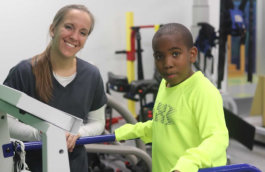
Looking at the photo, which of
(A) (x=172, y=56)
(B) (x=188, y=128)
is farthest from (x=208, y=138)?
(A) (x=172, y=56)

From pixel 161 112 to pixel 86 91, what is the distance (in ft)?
1.54

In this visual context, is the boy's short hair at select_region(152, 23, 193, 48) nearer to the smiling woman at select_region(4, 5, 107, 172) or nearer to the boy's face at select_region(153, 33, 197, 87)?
the boy's face at select_region(153, 33, 197, 87)

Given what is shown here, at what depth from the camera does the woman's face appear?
5.57 feet

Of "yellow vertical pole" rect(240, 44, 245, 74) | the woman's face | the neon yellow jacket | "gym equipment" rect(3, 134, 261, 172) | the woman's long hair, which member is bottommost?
"yellow vertical pole" rect(240, 44, 245, 74)

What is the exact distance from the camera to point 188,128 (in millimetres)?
1364

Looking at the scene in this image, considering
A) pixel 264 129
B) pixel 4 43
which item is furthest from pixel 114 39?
pixel 264 129

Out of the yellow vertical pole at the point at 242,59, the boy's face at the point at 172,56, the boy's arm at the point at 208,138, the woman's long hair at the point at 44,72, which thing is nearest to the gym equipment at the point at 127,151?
the boy's arm at the point at 208,138

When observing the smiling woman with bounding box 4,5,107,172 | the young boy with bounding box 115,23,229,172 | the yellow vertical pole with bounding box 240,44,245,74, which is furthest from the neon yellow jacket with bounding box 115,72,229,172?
the yellow vertical pole with bounding box 240,44,245,74

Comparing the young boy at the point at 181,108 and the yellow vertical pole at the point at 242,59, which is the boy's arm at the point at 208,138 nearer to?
the young boy at the point at 181,108

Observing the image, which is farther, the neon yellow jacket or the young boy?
the young boy

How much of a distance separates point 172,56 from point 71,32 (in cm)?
56

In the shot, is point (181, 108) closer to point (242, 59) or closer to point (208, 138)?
point (208, 138)

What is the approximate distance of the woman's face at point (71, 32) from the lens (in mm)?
1697

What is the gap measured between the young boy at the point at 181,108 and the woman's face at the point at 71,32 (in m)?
0.44
